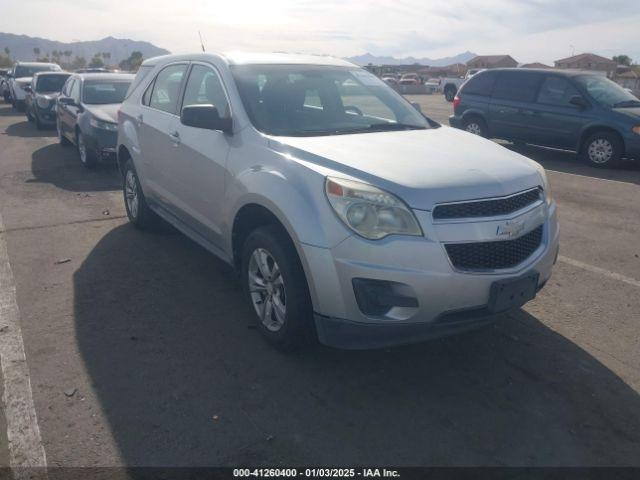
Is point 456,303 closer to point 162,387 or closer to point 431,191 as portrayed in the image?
point 431,191

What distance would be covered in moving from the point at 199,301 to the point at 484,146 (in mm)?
2471

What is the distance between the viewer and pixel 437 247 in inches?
119

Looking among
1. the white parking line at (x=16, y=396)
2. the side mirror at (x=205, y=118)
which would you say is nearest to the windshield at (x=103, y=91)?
the white parking line at (x=16, y=396)

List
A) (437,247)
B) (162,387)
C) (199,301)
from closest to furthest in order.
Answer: (437,247) < (162,387) < (199,301)

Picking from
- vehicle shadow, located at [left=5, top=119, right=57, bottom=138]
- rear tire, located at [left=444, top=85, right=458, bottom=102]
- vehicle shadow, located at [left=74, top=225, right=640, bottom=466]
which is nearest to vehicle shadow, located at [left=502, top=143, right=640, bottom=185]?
vehicle shadow, located at [left=74, top=225, right=640, bottom=466]

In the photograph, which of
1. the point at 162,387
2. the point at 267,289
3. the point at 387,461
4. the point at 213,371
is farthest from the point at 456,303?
the point at 162,387

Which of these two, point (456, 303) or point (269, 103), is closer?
point (456, 303)

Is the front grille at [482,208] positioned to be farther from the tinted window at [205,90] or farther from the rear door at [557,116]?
the rear door at [557,116]

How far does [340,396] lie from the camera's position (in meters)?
3.30

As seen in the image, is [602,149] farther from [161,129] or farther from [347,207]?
[347,207]

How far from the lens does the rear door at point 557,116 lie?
10.8m

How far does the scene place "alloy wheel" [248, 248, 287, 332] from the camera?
363 cm

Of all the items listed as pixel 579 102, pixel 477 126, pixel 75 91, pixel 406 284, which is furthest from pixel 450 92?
pixel 406 284

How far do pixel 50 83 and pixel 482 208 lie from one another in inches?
632
